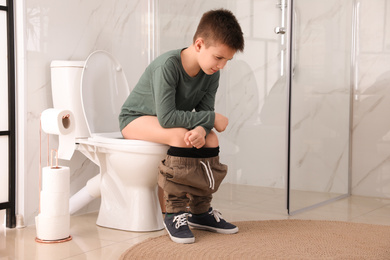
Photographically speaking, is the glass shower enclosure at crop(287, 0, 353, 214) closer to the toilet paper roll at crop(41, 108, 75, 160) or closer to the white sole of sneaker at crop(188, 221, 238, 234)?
the white sole of sneaker at crop(188, 221, 238, 234)

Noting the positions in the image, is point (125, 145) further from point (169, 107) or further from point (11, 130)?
point (11, 130)

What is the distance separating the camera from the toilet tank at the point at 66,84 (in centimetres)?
234

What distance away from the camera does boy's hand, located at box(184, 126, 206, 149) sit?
6.30ft

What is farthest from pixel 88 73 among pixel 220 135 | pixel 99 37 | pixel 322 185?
pixel 322 185

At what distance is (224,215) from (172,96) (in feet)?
2.41

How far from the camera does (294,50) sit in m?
2.53

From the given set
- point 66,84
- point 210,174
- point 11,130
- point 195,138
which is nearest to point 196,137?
point 195,138

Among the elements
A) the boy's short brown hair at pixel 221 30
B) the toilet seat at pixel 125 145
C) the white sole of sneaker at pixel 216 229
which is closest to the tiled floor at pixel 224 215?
the white sole of sneaker at pixel 216 229

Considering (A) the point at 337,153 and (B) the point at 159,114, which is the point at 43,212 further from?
(A) the point at 337,153

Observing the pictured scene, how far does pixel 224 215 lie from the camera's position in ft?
8.09

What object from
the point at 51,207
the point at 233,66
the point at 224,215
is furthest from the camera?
the point at 233,66

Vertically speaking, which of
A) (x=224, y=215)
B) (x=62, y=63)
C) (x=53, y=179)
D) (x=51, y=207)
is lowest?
(x=224, y=215)

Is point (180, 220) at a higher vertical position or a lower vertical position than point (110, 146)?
lower

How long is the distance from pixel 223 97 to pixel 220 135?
Answer: 20 centimetres
